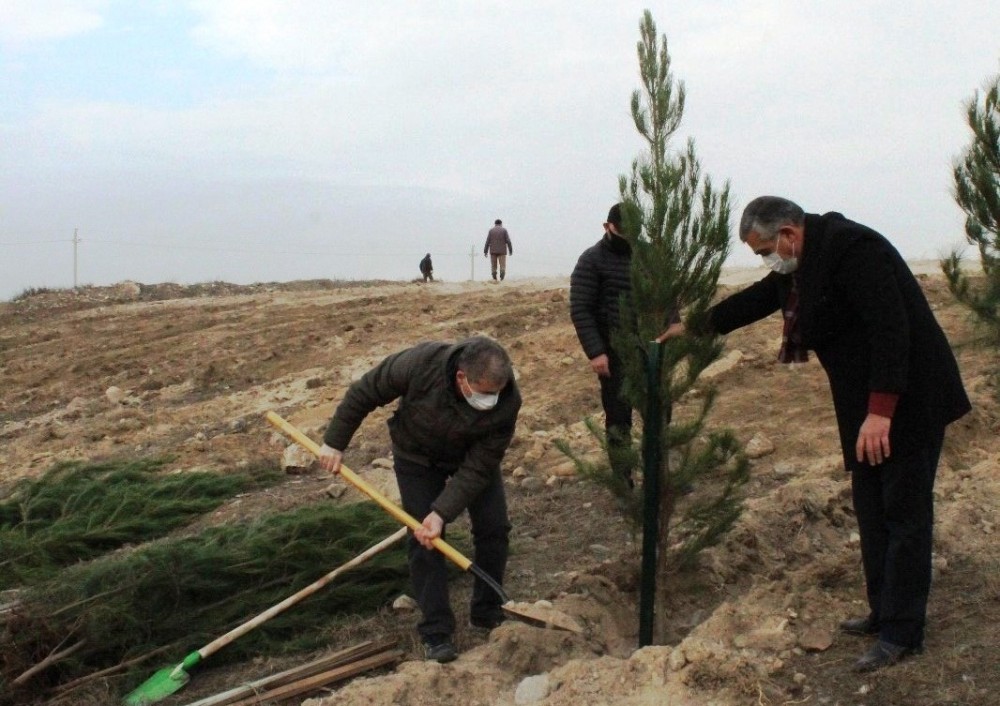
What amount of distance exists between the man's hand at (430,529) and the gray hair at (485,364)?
609mm

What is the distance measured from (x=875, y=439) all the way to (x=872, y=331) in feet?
1.21

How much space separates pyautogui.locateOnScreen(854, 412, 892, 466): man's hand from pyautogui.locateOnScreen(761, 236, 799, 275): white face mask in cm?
60

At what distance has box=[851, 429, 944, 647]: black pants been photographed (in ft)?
13.0

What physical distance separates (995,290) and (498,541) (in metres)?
3.33

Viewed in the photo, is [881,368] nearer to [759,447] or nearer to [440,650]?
[440,650]

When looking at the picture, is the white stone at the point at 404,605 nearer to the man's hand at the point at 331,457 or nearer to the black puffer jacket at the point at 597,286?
the man's hand at the point at 331,457

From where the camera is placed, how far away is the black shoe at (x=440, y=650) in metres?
4.73

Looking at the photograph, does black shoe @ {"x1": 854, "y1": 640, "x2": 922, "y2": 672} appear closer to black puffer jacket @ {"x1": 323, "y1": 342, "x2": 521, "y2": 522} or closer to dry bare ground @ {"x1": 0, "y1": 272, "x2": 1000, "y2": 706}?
dry bare ground @ {"x1": 0, "y1": 272, "x2": 1000, "y2": 706}

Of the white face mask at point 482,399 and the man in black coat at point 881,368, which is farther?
the white face mask at point 482,399

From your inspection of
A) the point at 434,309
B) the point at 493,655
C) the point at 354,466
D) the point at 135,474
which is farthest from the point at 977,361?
the point at 434,309

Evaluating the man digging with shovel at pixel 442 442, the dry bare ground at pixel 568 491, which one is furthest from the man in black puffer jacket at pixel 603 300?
the man digging with shovel at pixel 442 442

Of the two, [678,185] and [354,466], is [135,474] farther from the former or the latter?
[678,185]

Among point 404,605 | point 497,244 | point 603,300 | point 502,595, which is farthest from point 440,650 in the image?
point 497,244

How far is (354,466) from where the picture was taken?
9.40 m
